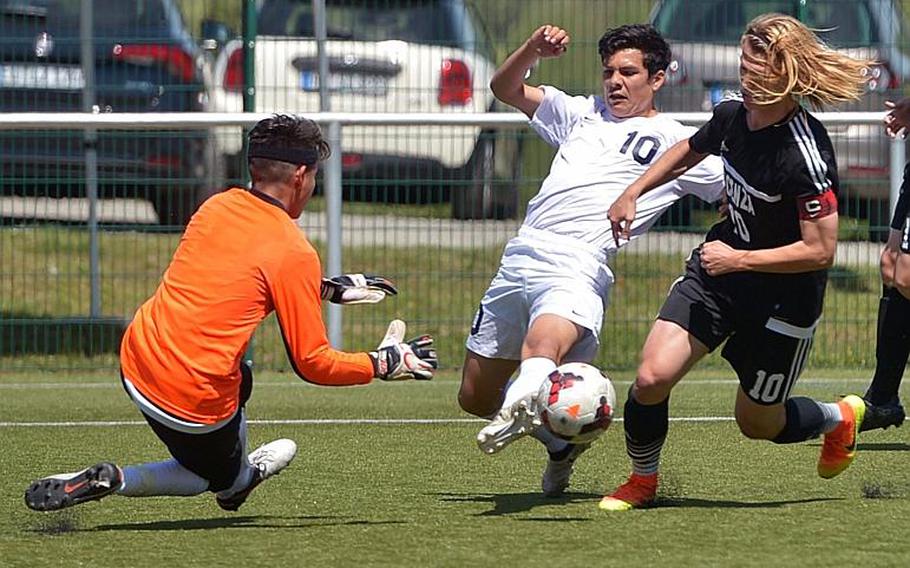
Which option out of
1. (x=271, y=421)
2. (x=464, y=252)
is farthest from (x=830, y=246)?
(x=464, y=252)

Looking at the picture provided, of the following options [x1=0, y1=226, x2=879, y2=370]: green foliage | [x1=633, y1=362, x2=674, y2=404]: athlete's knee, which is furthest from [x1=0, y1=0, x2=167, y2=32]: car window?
[x1=633, y1=362, x2=674, y2=404]: athlete's knee

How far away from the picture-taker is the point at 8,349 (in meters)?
11.6

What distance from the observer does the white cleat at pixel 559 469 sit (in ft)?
21.6

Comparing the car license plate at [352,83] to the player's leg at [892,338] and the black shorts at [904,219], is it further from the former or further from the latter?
the black shorts at [904,219]

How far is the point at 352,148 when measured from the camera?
11500mm

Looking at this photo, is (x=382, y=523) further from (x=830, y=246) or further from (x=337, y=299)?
(x=830, y=246)

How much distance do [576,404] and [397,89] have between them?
620 centimetres

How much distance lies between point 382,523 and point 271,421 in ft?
11.1

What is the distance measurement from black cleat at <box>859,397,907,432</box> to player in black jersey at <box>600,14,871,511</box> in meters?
1.31

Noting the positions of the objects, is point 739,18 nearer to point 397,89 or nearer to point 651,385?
point 397,89

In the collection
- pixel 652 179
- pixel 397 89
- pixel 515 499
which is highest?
pixel 397 89

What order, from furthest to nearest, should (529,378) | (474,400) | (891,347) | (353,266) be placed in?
(353,266) < (891,347) < (474,400) < (529,378)

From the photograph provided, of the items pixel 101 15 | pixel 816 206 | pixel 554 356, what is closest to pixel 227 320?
pixel 554 356

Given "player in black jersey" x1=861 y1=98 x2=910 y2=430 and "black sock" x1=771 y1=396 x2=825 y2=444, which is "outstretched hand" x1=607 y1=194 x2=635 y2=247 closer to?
"black sock" x1=771 y1=396 x2=825 y2=444
